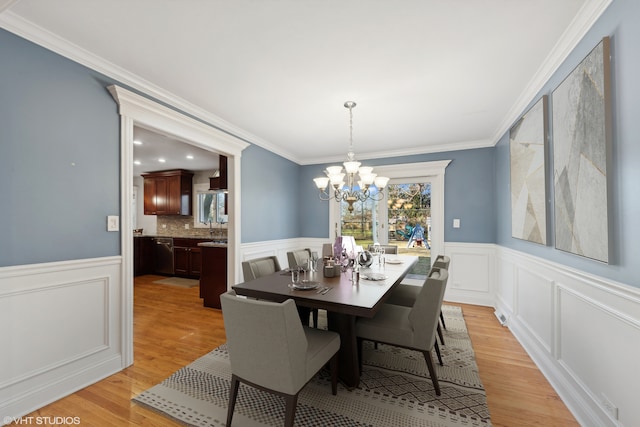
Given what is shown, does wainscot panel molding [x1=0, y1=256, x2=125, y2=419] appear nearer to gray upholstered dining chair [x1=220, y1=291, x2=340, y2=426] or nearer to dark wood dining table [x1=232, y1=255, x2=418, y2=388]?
dark wood dining table [x1=232, y1=255, x2=418, y2=388]

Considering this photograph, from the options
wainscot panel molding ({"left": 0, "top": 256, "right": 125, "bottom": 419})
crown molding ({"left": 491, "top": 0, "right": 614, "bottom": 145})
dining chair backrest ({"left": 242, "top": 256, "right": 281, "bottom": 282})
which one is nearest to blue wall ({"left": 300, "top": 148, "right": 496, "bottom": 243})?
crown molding ({"left": 491, "top": 0, "right": 614, "bottom": 145})

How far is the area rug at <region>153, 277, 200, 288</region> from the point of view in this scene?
5.22 meters

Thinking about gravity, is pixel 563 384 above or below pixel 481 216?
below

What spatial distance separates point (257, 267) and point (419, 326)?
1.56 metres

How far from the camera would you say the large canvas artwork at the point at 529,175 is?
2260mm

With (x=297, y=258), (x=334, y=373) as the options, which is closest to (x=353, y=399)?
(x=334, y=373)

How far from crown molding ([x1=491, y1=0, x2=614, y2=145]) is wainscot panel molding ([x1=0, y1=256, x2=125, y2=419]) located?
366 cm

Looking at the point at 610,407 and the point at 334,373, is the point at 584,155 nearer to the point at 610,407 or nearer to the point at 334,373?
the point at 610,407

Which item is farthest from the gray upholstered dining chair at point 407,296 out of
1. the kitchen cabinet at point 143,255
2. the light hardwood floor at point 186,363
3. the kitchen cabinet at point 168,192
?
the kitchen cabinet at point 143,255

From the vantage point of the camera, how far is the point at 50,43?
6.03 ft

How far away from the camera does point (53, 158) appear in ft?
6.19

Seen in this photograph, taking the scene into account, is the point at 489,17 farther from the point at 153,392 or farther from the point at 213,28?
the point at 153,392

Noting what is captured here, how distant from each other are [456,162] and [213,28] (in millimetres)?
3879

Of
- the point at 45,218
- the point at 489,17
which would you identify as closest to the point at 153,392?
the point at 45,218
